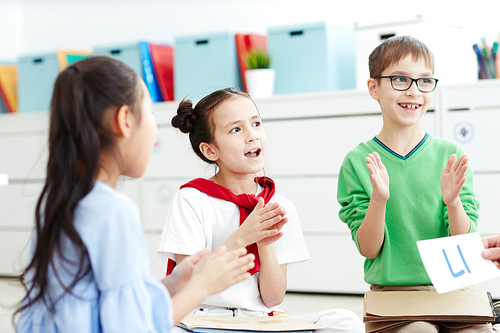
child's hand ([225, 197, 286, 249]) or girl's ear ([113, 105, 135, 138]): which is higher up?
girl's ear ([113, 105, 135, 138])

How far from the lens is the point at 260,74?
2.60 meters

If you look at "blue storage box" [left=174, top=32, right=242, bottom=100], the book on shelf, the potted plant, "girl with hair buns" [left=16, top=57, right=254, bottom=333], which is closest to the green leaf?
the potted plant

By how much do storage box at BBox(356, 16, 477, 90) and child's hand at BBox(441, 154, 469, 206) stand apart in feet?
3.85

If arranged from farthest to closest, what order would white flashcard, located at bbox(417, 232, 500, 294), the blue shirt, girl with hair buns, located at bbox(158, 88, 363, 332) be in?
girl with hair buns, located at bbox(158, 88, 363, 332), white flashcard, located at bbox(417, 232, 500, 294), the blue shirt

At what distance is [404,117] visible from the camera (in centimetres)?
140

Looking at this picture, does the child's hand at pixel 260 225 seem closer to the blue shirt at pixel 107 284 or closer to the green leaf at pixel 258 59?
the blue shirt at pixel 107 284

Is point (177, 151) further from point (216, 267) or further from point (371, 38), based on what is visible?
point (216, 267)

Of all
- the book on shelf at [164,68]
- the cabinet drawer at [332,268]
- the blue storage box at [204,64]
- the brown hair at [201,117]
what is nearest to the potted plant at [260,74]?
the blue storage box at [204,64]

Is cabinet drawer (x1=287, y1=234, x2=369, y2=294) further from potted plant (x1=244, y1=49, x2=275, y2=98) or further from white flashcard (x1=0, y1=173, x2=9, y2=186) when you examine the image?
white flashcard (x1=0, y1=173, x2=9, y2=186)

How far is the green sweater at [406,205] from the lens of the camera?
1.38 m

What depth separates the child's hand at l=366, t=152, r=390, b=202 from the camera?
4.12 ft

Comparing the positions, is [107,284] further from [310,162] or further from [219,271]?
[310,162]

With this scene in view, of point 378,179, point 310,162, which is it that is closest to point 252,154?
point 378,179

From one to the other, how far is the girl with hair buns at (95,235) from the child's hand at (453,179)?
1.83 feet
